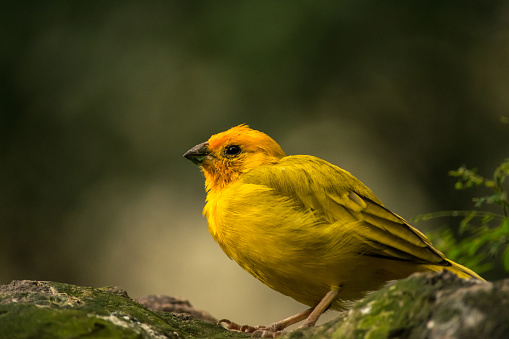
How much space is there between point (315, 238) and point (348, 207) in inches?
12.4

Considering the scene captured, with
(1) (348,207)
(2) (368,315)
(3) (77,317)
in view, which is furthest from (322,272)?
(3) (77,317)

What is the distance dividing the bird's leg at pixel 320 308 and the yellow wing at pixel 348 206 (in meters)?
0.29

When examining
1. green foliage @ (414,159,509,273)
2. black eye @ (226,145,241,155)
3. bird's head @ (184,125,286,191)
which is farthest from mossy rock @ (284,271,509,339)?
black eye @ (226,145,241,155)

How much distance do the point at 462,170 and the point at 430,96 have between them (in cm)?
379

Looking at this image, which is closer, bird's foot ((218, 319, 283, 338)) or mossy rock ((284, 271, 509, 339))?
mossy rock ((284, 271, 509, 339))

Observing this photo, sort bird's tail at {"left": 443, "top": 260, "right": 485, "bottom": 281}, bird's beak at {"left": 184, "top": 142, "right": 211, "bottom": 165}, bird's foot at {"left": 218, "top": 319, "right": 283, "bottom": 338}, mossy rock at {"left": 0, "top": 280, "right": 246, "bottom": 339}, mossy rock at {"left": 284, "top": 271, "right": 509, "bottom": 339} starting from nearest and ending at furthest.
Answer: mossy rock at {"left": 284, "top": 271, "right": 509, "bottom": 339}, mossy rock at {"left": 0, "top": 280, "right": 246, "bottom": 339}, bird's foot at {"left": 218, "top": 319, "right": 283, "bottom": 338}, bird's tail at {"left": 443, "top": 260, "right": 485, "bottom": 281}, bird's beak at {"left": 184, "top": 142, "right": 211, "bottom": 165}

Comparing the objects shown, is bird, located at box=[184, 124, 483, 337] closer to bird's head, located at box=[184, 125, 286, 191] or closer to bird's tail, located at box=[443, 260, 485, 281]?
bird's tail, located at box=[443, 260, 485, 281]

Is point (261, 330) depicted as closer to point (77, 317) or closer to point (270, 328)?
point (270, 328)

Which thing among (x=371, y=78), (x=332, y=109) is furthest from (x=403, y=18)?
(x=332, y=109)

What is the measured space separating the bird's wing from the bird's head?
0.57ft

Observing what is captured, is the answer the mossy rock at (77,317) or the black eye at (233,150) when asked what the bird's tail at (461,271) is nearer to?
the mossy rock at (77,317)

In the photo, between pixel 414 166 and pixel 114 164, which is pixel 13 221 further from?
pixel 414 166

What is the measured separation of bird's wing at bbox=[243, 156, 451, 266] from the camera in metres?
3.23

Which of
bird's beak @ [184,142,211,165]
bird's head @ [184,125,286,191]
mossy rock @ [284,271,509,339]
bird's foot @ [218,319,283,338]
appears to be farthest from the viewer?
bird's beak @ [184,142,211,165]
